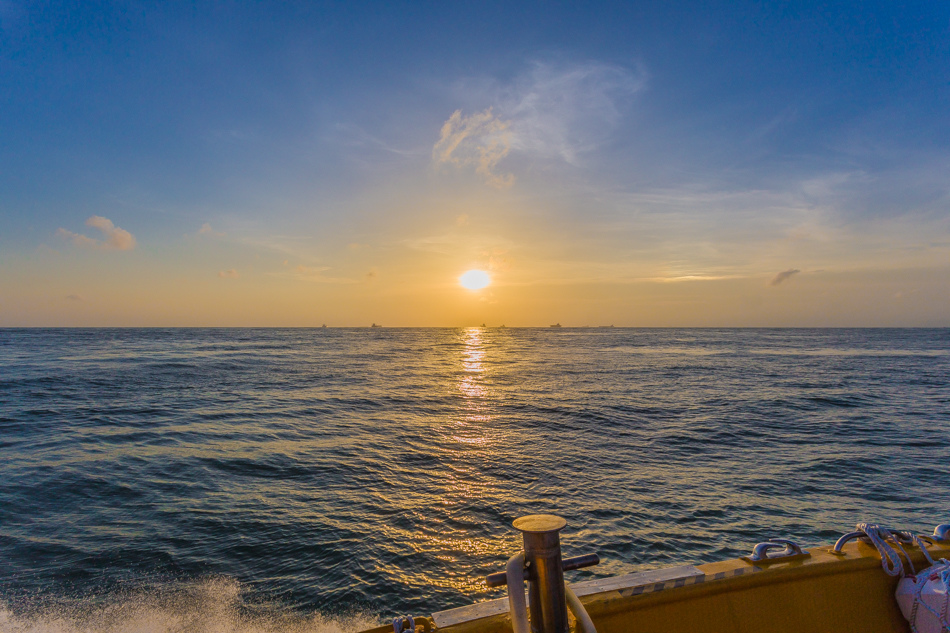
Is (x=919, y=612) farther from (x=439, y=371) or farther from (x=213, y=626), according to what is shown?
(x=439, y=371)

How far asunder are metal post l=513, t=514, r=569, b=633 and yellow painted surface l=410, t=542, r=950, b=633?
0.98 m

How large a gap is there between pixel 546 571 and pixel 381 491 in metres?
8.66

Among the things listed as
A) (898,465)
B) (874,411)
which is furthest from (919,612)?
(874,411)

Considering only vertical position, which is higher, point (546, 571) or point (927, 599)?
point (546, 571)

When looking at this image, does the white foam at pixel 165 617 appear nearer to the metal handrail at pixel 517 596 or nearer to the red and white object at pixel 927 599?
the metal handrail at pixel 517 596

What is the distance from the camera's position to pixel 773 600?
3.66m

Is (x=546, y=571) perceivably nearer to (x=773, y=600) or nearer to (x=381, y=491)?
(x=773, y=600)

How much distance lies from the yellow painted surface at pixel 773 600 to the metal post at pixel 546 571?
98 centimetres

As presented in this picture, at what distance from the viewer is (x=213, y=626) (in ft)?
19.3

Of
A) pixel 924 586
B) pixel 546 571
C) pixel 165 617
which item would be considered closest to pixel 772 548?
pixel 924 586

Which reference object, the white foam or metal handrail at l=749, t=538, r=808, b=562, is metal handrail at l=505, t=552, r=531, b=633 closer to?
metal handrail at l=749, t=538, r=808, b=562

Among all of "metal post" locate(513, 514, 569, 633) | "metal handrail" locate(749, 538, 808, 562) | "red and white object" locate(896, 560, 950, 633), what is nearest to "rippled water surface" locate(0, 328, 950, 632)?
"metal handrail" locate(749, 538, 808, 562)

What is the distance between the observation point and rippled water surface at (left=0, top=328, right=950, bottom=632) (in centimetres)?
661

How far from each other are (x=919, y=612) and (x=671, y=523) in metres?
5.01
